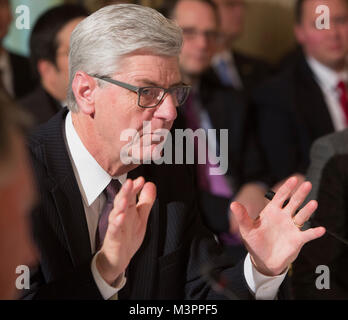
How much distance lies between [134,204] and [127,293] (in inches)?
8.7

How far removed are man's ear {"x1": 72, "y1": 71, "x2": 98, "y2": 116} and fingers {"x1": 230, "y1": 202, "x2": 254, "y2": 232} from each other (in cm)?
33

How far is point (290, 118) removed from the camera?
2.08 m

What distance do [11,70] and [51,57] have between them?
0.10 m

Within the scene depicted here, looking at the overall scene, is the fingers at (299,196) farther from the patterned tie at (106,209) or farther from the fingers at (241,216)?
the patterned tie at (106,209)

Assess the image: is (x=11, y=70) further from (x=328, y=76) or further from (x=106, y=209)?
(x=328, y=76)

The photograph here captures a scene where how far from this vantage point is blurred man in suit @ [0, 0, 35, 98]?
1516 mm

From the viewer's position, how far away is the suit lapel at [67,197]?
53.7 inches

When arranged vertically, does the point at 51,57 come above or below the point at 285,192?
above

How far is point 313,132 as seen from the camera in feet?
6.67

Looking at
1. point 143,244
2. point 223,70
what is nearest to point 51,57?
point 143,244

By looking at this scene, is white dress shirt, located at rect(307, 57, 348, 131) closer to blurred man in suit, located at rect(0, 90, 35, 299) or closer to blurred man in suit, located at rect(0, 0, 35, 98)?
blurred man in suit, located at rect(0, 0, 35, 98)

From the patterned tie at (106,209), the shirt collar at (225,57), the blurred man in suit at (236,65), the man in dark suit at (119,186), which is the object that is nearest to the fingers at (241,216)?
the man in dark suit at (119,186)

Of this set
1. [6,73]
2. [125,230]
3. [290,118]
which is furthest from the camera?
[290,118]

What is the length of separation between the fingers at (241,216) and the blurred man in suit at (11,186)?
512mm
